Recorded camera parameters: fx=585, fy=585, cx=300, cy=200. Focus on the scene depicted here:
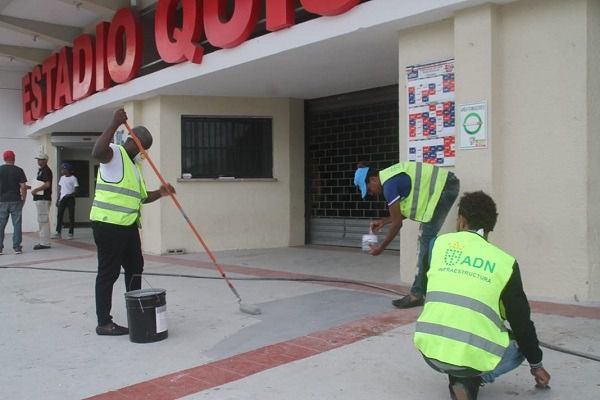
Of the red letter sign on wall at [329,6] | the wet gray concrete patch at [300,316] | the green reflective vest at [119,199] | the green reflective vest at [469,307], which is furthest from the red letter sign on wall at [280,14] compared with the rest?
the green reflective vest at [469,307]

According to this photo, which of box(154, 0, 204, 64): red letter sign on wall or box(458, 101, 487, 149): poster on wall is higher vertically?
box(154, 0, 204, 64): red letter sign on wall

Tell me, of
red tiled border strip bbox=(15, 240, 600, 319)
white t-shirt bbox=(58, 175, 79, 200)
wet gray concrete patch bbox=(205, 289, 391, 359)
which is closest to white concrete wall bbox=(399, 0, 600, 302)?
red tiled border strip bbox=(15, 240, 600, 319)

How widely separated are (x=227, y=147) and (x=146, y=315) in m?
6.44

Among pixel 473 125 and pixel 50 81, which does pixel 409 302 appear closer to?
pixel 473 125

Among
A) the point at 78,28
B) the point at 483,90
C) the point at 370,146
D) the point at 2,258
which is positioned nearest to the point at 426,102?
the point at 483,90

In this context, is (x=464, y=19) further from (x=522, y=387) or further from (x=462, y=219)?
(x=522, y=387)

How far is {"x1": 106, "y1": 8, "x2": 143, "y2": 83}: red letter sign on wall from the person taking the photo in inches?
421

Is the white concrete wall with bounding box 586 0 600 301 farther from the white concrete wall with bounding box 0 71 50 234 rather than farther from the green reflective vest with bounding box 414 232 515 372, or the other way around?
the white concrete wall with bounding box 0 71 50 234

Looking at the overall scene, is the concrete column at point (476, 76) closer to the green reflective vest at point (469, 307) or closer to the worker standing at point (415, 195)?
the worker standing at point (415, 195)

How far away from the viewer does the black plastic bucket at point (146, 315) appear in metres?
4.89

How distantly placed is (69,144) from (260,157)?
312 inches

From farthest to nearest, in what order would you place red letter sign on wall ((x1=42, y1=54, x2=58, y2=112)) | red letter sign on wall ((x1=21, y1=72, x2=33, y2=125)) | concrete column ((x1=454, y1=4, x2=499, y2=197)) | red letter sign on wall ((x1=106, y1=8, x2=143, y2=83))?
red letter sign on wall ((x1=21, y1=72, x2=33, y2=125)) < red letter sign on wall ((x1=42, y1=54, x2=58, y2=112)) < red letter sign on wall ((x1=106, y1=8, x2=143, y2=83)) < concrete column ((x1=454, y1=4, x2=499, y2=197))

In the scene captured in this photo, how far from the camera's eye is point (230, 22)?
8.45 m

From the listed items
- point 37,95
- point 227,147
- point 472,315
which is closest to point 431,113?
point 472,315
